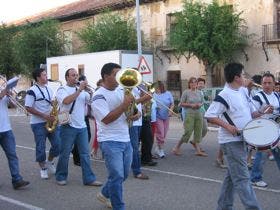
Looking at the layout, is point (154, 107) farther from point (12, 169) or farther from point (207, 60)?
point (207, 60)

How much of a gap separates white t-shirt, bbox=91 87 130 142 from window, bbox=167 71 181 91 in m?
23.8

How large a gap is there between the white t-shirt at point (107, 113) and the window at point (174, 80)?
23.8 metres

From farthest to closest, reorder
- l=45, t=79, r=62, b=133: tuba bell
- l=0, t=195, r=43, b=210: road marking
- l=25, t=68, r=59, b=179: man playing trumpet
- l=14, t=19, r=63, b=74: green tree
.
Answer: l=14, t=19, r=63, b=74: green tree < l=25, t=68, r=59, b=179: man playing trumpet < l=45, t=79, r=62, b=133: tuba bell < l=0, t=195, r=43, b=210: road marking

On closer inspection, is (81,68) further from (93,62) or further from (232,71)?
(232,71)

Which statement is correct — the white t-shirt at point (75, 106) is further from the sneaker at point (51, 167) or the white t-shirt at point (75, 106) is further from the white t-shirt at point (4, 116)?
the sneaker at point (51, 167)

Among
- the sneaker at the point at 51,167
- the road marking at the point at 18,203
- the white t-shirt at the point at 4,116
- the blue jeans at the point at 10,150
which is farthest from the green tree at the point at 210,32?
the road marking at the point at 18,203

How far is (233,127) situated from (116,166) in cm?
131


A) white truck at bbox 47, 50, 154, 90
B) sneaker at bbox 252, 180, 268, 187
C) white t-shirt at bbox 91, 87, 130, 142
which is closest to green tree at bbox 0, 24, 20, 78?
white truck at bbox 47, 50, 154, 90

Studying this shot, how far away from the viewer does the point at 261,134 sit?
5750 mm

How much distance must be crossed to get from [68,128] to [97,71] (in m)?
20.2

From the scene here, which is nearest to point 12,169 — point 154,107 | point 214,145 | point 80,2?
point 154,107

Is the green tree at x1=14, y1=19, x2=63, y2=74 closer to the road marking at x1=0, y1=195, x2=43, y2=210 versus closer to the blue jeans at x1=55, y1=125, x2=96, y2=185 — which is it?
the blue jeans at x1=55, y1=125, x2=96, y2=185

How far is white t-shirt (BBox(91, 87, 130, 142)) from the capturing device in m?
5.82

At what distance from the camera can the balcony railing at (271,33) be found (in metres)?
24.6
